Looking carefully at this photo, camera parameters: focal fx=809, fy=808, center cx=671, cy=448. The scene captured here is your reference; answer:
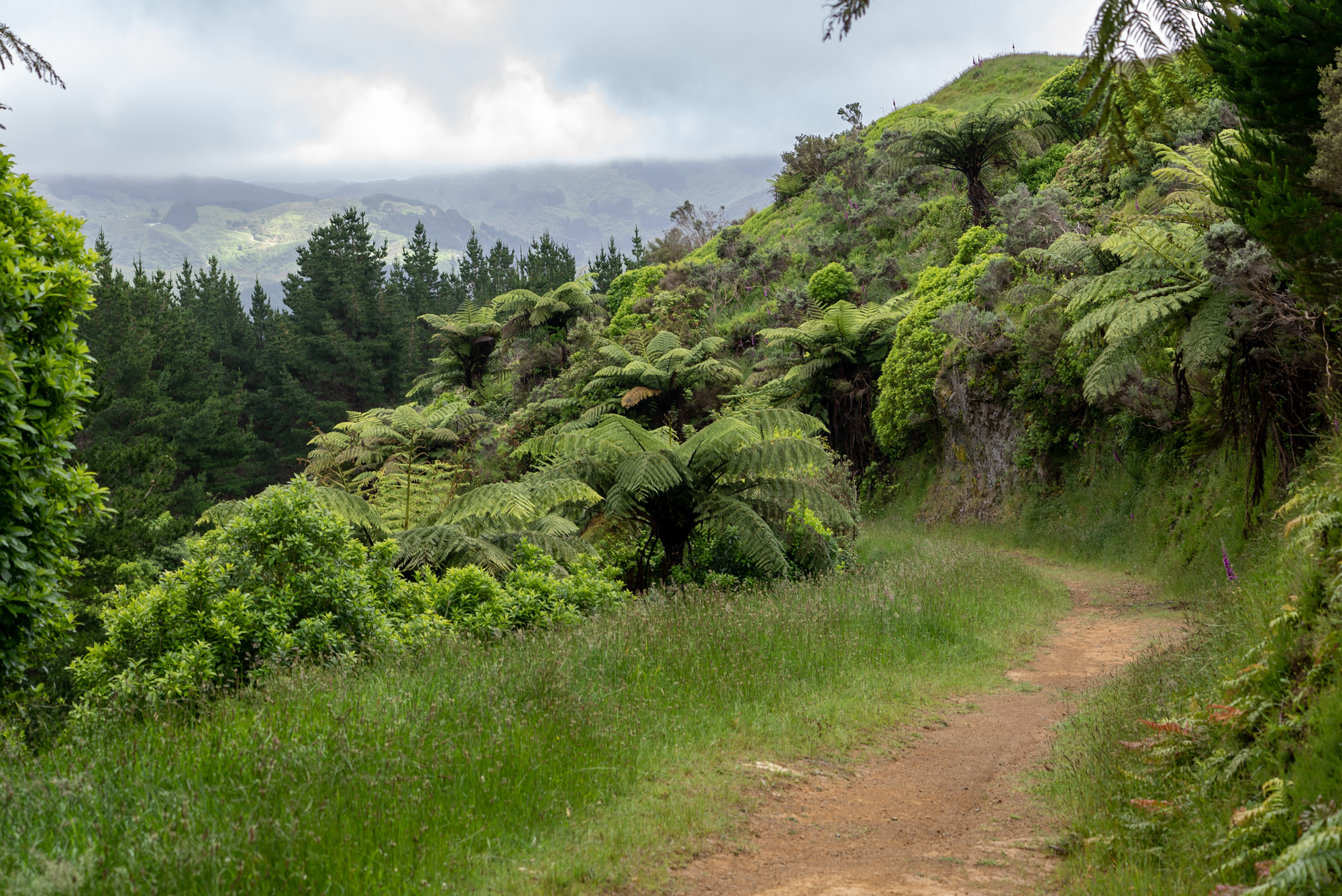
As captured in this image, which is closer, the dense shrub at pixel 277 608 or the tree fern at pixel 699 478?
the dense shrub at pixel 277 608

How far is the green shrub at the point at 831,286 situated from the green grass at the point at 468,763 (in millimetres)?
16335

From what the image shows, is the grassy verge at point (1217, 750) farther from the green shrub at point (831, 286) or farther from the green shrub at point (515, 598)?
the green shrub at point (831, 286)

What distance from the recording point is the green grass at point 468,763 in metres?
2.88

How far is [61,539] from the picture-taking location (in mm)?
4066

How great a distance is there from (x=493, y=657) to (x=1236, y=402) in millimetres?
8499

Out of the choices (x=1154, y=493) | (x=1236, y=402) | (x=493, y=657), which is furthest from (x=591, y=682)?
(x=1154, y=493)

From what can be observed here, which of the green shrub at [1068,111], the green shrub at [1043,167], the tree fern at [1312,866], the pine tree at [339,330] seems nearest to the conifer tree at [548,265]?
the pine tree at [339,330]

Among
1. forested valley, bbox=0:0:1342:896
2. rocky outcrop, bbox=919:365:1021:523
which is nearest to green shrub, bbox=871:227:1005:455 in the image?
forested valley, bbox=0:0:1342:896

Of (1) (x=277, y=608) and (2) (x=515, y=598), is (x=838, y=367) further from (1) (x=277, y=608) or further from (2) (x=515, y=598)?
(1) (x=277, y=608)

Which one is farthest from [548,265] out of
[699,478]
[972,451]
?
[699,478]

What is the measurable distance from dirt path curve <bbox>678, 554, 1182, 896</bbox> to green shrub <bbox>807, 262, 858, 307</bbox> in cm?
1628

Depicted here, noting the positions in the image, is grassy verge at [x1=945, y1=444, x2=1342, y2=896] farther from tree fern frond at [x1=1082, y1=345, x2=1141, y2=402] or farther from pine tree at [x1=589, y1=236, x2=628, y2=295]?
pine tree at [x1=589, y1=236, x2=628, y2=295]

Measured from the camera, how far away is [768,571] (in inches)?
365

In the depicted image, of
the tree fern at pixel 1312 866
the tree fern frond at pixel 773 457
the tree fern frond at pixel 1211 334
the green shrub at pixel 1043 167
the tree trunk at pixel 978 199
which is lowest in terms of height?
the tree fern at pixel 1312 866
